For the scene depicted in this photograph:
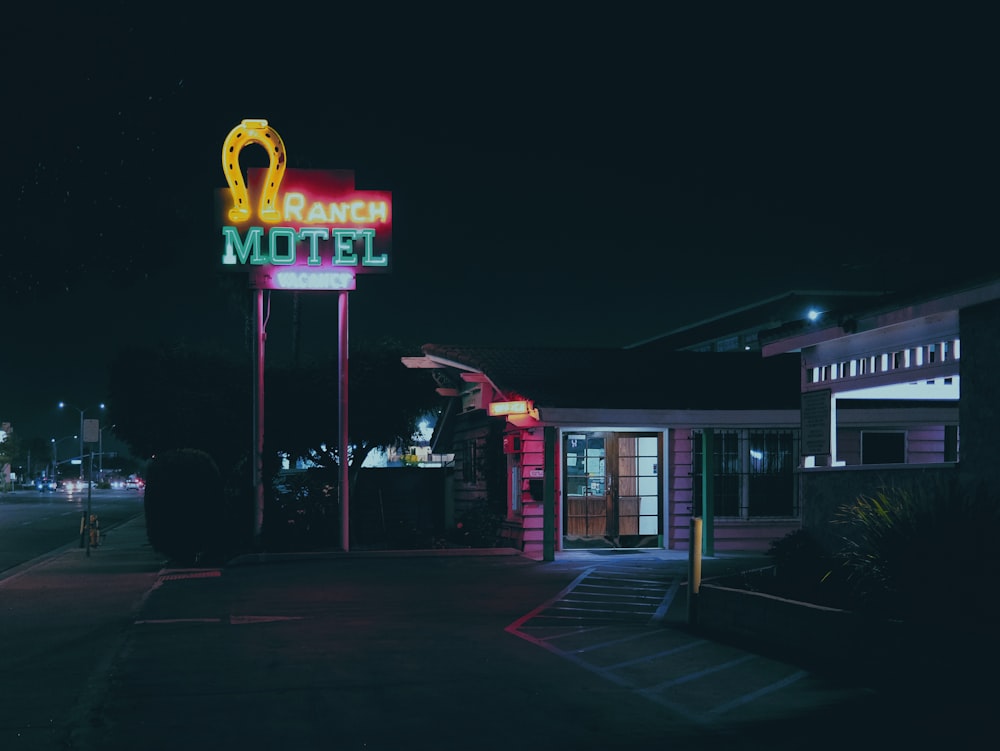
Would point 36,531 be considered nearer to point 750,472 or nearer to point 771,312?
point 750,472

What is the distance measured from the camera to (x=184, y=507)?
21.1 meters

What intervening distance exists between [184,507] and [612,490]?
8.41 m

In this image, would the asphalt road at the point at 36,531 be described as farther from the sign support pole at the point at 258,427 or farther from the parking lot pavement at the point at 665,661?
the parking lot pavement at the point at 665,661

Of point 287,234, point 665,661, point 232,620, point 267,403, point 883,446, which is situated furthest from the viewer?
point 267,403

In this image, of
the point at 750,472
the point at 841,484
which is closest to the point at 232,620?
the point at 841,484

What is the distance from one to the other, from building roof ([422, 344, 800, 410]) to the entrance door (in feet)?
3.51

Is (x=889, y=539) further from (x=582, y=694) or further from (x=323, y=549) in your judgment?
(x=323, y=549)

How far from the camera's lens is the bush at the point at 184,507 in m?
21.0

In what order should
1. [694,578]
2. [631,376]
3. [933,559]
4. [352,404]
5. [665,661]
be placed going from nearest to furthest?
[933,559] < [665,661] < [694,578] < [631,376] < [352,404]

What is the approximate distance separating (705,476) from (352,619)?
10422mm

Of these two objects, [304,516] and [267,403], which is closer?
[304,516]

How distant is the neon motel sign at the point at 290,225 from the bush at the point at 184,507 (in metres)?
4.19

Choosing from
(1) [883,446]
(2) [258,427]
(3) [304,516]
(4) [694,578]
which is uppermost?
(2) [258,427]

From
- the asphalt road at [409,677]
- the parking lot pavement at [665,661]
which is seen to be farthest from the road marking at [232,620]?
the parking lot pavement at [665,661]
